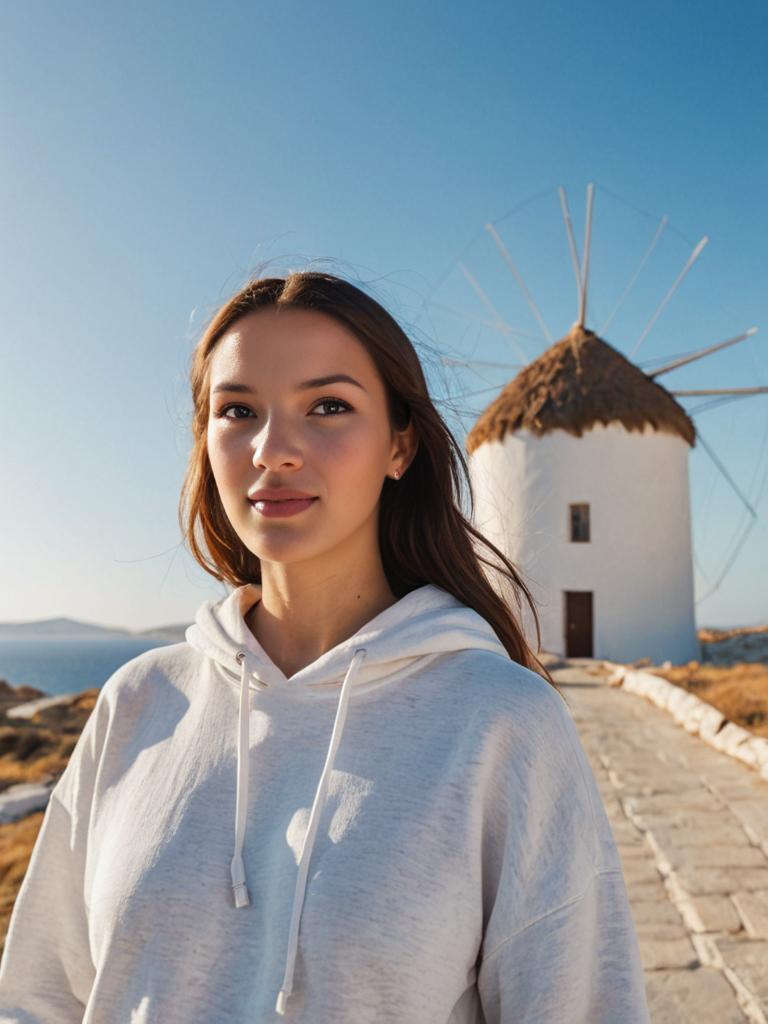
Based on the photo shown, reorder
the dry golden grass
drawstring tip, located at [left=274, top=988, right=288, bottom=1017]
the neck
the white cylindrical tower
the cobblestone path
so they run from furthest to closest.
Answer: the white cylindrical tower, the dry golden grass, the cobblestone path, the neck, drawstring tip, located at [left=274, top=988, right=288, bottom=1017]

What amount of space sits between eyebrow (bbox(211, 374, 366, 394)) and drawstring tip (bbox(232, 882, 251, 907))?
0.73m

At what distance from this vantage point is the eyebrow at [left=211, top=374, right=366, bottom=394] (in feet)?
4.19

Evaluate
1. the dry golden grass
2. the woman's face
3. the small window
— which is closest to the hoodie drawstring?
the woman's face

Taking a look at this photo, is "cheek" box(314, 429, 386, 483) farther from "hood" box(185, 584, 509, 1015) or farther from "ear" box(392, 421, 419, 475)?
"hood" box(185, 584, 509, 1015)

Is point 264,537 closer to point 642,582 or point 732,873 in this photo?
point 732,873

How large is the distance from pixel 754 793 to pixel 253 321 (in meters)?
4.61

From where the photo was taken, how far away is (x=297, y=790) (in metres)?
1.14

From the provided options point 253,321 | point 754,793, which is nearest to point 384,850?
point 253,321

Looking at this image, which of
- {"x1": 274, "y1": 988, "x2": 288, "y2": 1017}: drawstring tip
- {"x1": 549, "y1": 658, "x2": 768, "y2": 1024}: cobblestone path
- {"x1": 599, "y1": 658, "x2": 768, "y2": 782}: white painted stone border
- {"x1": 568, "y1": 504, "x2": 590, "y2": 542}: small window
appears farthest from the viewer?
{"x1": 568, "y1": 504, "x2": 590, "y2": 542}: small window

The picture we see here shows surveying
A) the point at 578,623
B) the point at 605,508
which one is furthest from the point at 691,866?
the point at 605,508

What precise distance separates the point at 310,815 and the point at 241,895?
137 mm

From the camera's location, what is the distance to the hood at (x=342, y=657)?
1122 millimetres

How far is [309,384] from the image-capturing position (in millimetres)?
1277

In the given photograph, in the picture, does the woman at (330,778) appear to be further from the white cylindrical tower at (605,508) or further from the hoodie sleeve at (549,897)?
the white cylindrical tower at (605,508)
